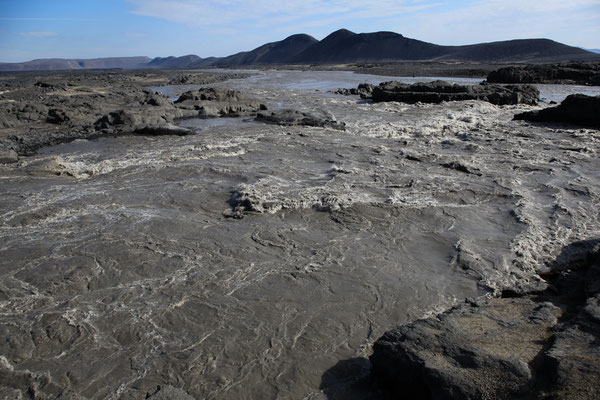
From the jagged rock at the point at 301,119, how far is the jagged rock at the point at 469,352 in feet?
40.7

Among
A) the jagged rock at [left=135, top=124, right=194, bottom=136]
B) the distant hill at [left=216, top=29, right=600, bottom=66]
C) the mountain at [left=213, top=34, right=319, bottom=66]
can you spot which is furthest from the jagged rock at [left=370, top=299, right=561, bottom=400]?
the mountain at [left=213, top=34, right=319, bottom=66]

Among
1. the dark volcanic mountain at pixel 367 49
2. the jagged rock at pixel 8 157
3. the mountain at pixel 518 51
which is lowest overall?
the jagged rock at pixel 8 157

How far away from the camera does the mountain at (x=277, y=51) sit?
163 metres

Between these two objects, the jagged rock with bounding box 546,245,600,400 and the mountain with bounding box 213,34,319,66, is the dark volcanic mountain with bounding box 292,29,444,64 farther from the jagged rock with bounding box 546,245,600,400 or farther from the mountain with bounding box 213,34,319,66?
the jagged rock with bounding box 546,245,600,400

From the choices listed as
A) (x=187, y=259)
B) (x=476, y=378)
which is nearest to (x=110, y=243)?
(x=187, y=259)

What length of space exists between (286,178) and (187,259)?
406 cm

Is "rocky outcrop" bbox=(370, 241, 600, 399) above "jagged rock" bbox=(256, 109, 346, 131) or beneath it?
beneath

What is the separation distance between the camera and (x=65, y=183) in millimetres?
9391

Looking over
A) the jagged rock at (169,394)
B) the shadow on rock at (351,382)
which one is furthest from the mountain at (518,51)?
the jagged rock at (169,394)

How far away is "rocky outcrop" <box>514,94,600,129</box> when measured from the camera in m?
15.2

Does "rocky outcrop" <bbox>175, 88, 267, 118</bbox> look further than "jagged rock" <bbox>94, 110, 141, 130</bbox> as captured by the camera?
Yes

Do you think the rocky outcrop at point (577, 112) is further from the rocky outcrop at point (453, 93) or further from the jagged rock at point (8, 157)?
the jagged rock at point (8, 157)

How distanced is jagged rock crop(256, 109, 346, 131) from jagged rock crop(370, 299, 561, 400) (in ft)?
40.7

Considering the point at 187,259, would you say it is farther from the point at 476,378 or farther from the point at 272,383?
the point at 476,378
